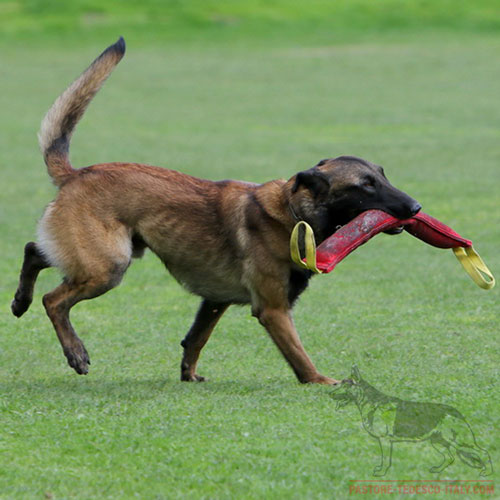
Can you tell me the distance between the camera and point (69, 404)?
18.2 ft

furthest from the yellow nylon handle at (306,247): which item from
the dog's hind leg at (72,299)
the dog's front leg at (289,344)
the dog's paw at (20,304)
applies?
the dog's paw at (20,304)

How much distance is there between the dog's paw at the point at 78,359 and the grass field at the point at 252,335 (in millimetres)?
98

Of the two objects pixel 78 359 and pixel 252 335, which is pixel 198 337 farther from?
pixel 252 335

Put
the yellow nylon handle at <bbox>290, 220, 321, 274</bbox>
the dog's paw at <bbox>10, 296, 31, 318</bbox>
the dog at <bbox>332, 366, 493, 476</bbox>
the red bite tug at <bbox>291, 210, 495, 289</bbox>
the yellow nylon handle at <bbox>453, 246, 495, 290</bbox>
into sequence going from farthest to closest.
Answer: the dog's paw at <bbox>10, 296, 31, 318</bbox>, the yellow nylon handle at <bbox>453, 246, 495, 290</bbox>, the red bite tug at <bbox>291, 210, 495, 289</bbox>, the yellow nylon handle at <bbox>290, 220, 321, 274</bbox>, the dog at <bbox>332, 366, 493, 476</bbox>

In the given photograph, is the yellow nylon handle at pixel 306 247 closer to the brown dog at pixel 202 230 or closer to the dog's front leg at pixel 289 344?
the brown dog at pixel 202 230

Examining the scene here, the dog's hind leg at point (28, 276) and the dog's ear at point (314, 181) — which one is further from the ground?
the dog's ear at point (314, 181)

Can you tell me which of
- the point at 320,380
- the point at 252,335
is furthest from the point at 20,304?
the point at 320,380

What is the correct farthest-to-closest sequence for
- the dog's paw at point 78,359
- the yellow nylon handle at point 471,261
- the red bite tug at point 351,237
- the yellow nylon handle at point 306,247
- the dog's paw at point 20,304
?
the dog's paw at point 20,304 → the yellow nylon handle at point 471,261 → the dog's paw at point 78,359 → the red bite tug at point 351,237 → the yellow nylon handle at point 306,247

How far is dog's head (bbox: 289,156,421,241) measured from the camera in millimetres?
5945

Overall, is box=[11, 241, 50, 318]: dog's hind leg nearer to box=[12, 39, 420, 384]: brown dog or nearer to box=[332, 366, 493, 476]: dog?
box=[12, 39, 420, 384]: brown dog

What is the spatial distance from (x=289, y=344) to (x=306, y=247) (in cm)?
67

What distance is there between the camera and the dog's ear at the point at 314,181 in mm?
5996

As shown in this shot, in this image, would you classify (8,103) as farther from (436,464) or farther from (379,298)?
(436,464)

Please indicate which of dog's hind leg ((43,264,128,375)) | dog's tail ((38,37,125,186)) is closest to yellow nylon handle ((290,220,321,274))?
dog's hind leg ((43,264,128,375))
